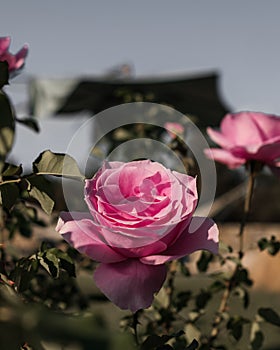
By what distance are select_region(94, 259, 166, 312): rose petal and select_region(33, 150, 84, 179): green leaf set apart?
0.11m

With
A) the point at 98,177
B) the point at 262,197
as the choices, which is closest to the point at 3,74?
the point at 98,177

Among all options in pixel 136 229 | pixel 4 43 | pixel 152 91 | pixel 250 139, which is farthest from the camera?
pixel 152 91

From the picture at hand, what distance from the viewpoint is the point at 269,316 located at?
1164 mm

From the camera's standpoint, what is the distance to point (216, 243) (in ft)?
2.13

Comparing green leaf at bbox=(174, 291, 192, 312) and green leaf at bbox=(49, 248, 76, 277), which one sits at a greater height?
green leaf at bbox=(49, 248, 76, 277)

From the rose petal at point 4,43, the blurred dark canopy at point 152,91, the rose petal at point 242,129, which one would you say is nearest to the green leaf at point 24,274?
the rose petal at point 4,43

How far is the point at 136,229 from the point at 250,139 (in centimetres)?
55

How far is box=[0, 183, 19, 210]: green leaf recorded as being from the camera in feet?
2.40

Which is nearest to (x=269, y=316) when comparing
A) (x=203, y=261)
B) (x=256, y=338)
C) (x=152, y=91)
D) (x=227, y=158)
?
(x=256, y=338)

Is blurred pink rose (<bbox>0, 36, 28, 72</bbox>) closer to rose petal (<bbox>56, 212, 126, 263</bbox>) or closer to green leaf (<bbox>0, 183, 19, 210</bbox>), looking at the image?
green leaf (<bbox>0, 183, 19, 210</bbox>)

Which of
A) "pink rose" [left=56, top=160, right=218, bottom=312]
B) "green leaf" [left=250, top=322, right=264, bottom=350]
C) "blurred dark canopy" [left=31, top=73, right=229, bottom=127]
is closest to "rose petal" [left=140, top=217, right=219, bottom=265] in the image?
"pink rose" [left=56, top=160, right=218, bottom=312]

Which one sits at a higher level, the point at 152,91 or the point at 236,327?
the point at 236,327

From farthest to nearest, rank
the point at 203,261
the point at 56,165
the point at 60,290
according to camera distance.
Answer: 1. the point at 60,290
2. the point at 203,261
3. the point at 56,165

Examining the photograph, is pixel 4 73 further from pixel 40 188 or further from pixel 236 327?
pixel 236 327
